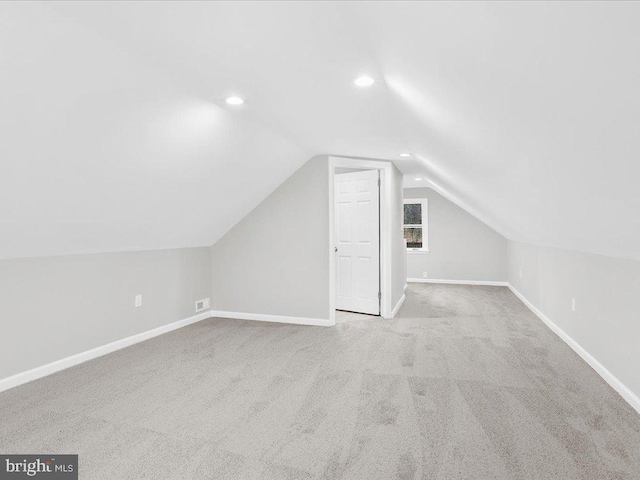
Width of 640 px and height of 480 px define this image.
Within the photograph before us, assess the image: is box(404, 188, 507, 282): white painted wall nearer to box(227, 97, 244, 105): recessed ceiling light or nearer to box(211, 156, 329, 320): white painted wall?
box(211, 156, 329, 320): white painted wall

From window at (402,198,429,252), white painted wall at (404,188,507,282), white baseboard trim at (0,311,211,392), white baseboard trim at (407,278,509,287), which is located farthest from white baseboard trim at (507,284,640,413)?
white baseboard trim at (0,311,211,392)

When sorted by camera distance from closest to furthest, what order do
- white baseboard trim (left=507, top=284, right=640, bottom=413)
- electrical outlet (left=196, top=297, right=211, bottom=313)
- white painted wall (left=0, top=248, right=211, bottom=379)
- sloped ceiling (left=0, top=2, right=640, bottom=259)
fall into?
sloped ceiling (left=0, top=2, right=640, bottom=259)
white baseboard trim (left=507, top=284, right=640, bottom=413)
white painted wall (left=0, top=248, right=211, bottom=379)
electrical outlet (left=196, top=297, right=211, bottom=313)

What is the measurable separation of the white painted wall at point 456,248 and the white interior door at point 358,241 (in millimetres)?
3479

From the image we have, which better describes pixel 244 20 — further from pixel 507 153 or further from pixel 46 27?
pixel 507 153

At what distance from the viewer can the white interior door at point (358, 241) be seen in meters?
4.68

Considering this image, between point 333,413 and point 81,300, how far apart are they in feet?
8.00

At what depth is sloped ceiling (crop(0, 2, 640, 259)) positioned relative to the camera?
1.03m

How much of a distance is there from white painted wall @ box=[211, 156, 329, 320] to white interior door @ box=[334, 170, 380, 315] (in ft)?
2.52

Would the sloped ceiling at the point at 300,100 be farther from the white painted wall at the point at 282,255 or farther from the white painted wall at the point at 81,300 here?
the white painted wall at the point at 282,255

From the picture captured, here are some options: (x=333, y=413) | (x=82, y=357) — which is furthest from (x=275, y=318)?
(x=333, y=413)

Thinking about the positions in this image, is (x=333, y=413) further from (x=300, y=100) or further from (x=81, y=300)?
(x=81, y=300)

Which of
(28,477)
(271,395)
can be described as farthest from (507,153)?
(28,477)

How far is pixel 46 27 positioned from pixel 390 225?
3.83m

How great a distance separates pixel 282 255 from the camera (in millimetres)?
4371
